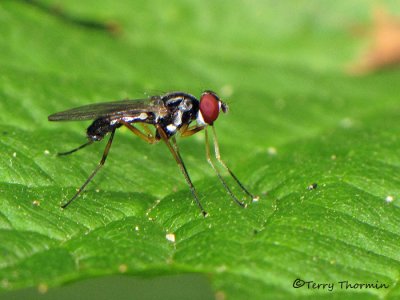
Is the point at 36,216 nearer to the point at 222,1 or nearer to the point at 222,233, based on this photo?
the point at 222,233

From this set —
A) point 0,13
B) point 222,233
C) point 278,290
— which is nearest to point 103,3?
point 0,13

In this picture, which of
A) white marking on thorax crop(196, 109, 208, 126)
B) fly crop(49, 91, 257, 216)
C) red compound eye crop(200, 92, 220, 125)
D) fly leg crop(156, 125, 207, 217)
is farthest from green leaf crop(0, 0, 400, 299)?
red compound eye crop(200, 92, 220, 125)

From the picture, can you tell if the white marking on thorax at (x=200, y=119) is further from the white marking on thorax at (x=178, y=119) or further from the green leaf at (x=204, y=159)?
the green leaf at (x=204, y=159)

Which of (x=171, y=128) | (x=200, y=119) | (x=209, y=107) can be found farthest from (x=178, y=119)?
(x=209, y=107)

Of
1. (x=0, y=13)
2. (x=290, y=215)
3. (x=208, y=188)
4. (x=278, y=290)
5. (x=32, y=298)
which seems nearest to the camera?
(x=278, y=290)

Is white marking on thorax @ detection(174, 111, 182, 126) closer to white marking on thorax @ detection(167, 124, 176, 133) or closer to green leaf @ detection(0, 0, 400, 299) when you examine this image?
white marking on thorax @ detection(167, 124, 176, 133)
